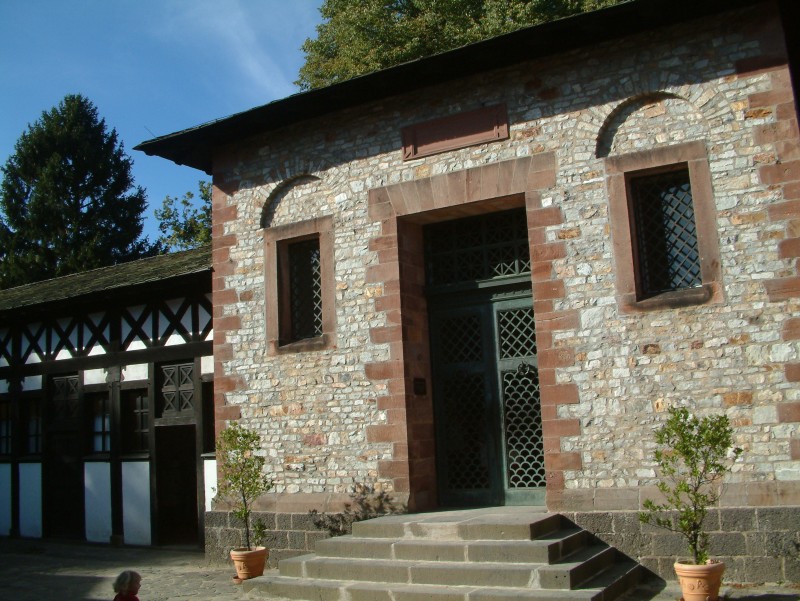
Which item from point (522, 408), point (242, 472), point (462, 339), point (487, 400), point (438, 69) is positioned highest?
point (438, 69)

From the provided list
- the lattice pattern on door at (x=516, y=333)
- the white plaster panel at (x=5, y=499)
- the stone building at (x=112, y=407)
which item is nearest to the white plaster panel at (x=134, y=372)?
the stone building at (x=112, y=407)

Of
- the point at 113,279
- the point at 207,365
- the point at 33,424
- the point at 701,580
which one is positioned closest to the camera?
the point at 701,580

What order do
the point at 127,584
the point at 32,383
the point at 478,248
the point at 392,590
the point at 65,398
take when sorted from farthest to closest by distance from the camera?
the point at 32,383
the point at 65,398
the point at 478,248
the point at 392,590
the point at 127,584

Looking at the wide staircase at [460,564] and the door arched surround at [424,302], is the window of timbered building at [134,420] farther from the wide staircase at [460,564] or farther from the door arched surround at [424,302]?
the wide staircase at [460,564]

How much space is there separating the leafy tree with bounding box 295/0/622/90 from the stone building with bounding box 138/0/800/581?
30.7ft

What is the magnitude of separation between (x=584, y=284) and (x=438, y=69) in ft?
9.56

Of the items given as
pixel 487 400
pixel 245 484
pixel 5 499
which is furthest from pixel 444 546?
pixel 5 499

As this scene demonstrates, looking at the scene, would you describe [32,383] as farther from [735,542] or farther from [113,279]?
[735,542]

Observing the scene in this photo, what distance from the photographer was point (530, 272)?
8.91 meters

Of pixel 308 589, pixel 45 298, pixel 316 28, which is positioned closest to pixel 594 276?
pixel 308 589

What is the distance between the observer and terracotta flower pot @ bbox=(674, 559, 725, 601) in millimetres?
6371

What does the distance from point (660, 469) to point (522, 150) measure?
357 cm

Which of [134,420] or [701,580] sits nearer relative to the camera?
[701,580]

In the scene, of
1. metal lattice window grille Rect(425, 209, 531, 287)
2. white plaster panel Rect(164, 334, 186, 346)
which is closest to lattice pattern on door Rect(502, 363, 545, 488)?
metal lattice window grille Rect(425, 209, 531, 287)
